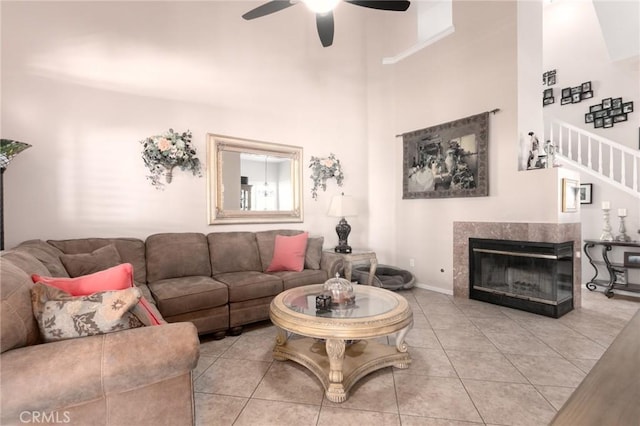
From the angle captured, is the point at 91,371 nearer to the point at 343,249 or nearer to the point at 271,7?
the point at 271,7

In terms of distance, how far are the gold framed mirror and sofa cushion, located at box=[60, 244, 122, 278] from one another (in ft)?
3.76

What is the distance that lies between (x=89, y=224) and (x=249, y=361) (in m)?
2.12

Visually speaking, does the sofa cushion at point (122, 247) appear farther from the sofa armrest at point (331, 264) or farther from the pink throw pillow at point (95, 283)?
the sofa armrest at point (331, 264)

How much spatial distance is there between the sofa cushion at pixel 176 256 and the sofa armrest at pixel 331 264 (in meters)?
1.33

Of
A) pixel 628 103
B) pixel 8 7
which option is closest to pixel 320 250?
pixel 8 7

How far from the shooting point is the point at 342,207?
402 cm

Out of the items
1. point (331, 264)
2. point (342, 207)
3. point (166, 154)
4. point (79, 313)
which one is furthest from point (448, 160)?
point (79, 313)

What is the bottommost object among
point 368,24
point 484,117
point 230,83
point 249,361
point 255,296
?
point 249,361

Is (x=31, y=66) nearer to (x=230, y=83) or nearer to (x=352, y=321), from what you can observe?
(x=230, y=83)

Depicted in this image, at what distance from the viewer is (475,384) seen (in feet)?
6.42

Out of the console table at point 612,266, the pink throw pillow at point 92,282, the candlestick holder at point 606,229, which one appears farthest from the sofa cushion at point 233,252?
the candlestick holder at point 606,229

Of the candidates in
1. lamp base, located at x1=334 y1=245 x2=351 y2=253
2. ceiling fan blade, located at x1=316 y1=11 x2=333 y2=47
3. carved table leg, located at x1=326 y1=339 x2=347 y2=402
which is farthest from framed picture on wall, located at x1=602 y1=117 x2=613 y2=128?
carved table leg, located at x1=326 y1=339 x2=347 y2=402

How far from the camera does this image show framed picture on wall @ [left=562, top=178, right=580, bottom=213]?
3.25 m

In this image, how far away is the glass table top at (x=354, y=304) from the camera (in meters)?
1.99
